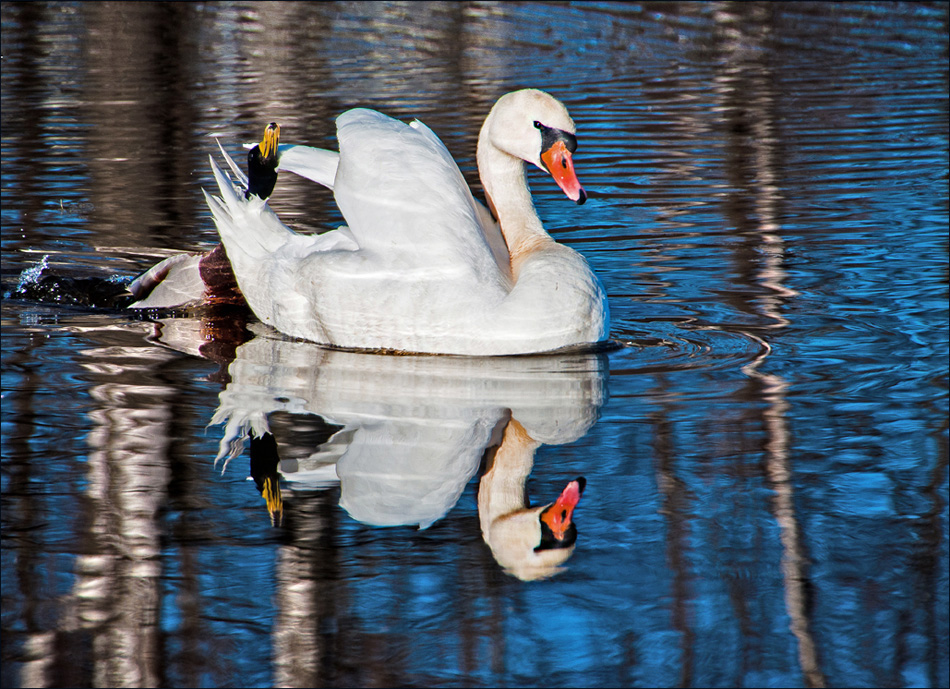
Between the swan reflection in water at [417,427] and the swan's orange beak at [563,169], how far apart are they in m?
0.71

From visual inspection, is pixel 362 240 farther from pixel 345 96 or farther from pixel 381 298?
pixel 345 96

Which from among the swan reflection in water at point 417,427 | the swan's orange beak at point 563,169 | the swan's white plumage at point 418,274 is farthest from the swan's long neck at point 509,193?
the swan reflection in water at point 417,427

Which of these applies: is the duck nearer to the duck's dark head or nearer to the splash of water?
the duck's dark head

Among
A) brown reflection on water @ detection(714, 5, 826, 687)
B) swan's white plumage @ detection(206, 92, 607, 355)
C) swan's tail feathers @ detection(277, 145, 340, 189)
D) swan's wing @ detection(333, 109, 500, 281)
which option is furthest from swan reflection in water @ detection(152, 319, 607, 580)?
swan's tail feathers @ detection(277, 145, 340, 189)

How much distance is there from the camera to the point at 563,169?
6488 millimetres

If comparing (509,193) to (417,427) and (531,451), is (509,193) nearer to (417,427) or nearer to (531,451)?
(417,427)

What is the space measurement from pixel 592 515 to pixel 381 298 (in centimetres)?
194

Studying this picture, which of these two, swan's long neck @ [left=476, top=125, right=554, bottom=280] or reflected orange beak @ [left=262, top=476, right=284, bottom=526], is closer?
reflected orange beak @ [left=262, top=476, right=284, bottom=526]

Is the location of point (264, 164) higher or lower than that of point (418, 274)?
higher

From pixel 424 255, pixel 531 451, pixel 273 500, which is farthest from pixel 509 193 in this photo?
pixel 273 500

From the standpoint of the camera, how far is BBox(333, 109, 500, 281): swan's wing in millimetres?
6059

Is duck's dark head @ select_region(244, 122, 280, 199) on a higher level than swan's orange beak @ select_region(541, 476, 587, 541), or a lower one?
higher

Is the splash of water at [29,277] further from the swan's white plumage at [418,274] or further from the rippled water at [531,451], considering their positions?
the swan's white plumage at [418,274]

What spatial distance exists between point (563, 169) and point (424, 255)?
33.4 inches
